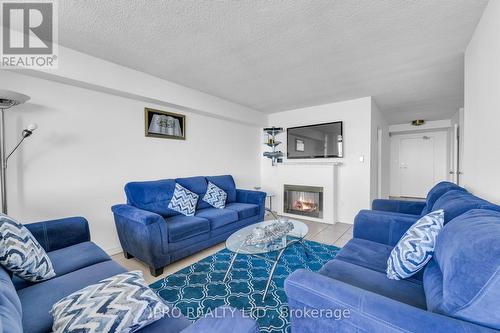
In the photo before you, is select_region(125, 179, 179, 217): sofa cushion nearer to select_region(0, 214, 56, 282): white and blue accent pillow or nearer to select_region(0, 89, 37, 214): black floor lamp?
select_region(0, 89, 37, 214): black floor lamp

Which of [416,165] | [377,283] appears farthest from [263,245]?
[416,165]

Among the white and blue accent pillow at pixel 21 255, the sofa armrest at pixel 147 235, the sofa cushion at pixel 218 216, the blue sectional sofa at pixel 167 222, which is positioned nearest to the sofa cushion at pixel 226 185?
the blue sectional sofa at pixel 167 222

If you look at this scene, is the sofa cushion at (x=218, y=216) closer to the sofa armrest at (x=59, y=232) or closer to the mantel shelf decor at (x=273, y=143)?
the sofa armrest at (x=59, y=232)

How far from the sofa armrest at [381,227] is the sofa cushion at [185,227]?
1.67 meters

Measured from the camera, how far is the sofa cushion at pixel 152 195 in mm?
2605

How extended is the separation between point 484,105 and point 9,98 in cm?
366

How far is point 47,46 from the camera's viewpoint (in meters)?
2.06

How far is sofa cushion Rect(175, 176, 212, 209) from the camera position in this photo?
3.21 meters

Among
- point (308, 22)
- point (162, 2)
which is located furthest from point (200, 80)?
point (308, 22)

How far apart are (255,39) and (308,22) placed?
0.50m

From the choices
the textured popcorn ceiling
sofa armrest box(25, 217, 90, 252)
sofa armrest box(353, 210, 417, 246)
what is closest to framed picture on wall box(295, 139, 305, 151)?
the textured popcorn ceiling

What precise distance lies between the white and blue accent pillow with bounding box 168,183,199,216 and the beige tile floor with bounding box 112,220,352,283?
0.56 meters

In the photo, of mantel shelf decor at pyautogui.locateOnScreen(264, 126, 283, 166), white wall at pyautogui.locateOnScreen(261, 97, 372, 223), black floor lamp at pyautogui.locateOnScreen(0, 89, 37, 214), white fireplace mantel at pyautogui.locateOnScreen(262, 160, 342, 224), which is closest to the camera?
black floor lamp at pyautogui.locateOnScreen(0, 89, 37, 214)

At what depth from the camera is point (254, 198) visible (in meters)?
3.56
